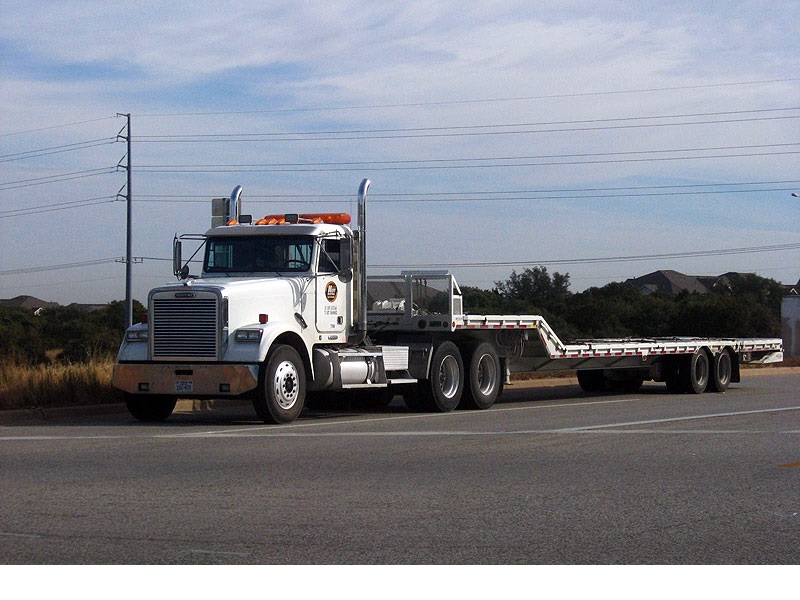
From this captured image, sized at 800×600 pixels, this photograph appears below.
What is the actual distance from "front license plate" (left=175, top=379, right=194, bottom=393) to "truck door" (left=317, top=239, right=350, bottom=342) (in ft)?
7.53

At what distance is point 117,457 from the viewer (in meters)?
11.9

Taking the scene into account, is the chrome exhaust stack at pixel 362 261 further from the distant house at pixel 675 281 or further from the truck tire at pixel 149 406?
the distant house at pixel 675 281

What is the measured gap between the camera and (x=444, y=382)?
18.9 m

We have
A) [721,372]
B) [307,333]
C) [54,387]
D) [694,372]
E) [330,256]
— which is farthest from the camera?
[721,372]

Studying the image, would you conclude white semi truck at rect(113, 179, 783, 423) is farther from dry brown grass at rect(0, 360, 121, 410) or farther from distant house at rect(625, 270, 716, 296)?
distant house at rect(625, 270, 716, 296)

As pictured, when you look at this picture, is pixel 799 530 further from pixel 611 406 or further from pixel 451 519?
pixel 611 406

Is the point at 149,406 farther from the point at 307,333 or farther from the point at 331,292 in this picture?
the point at 331,292

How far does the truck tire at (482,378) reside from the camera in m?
19.2

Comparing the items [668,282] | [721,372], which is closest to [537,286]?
[668,282]

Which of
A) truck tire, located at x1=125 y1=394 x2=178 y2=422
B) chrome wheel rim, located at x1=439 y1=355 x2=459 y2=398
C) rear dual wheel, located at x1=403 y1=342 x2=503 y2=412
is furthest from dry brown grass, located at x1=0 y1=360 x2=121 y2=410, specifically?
chrome wheel rim, located at x1=439 y1=355 x2=459 y2=398

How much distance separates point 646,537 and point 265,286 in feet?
32.1

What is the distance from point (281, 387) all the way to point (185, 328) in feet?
5.27

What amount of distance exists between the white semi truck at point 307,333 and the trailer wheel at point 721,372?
4090mm

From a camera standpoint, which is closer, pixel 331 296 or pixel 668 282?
pixel 331 296
